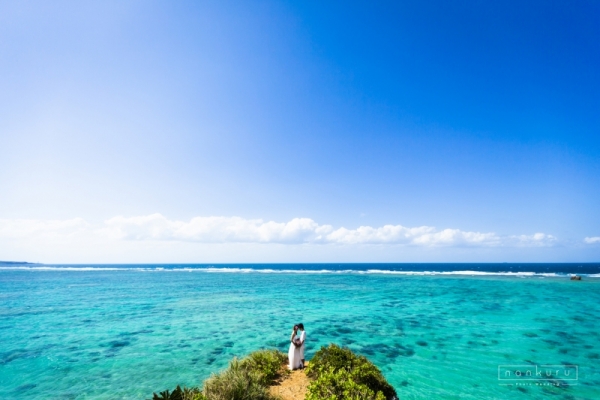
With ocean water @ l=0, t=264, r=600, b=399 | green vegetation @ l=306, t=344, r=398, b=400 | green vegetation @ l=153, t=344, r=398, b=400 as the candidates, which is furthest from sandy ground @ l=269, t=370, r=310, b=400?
ocean water @ l=0, t=264, r=600, b=399

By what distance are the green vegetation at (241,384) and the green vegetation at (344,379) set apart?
57.5 inches

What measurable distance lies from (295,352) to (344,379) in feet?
9.80

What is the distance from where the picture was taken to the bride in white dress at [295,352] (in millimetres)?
10988

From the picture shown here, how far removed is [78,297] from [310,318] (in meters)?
37.5

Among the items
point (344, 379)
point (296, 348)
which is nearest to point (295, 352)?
point (296, 348)

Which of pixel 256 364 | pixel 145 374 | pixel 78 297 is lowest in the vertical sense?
pixel 78 297

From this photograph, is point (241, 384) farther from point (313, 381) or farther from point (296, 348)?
point (296, 348)

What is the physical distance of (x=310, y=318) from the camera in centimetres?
2609

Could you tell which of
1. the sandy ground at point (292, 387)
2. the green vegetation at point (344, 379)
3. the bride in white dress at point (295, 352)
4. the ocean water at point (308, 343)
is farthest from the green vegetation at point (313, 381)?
the ocean water at point (308, 343)

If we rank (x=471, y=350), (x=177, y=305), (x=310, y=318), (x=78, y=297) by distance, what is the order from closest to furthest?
(x=471, y=350)
(x=310, y=318)
(x=177, y=305)
(x=78, y=297)

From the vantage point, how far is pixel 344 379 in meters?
8.68

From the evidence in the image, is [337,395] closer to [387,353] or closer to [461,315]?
[387,353]

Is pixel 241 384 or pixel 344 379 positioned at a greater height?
pixel 241 384

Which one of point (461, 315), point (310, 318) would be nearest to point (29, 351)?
point (310, 318)
